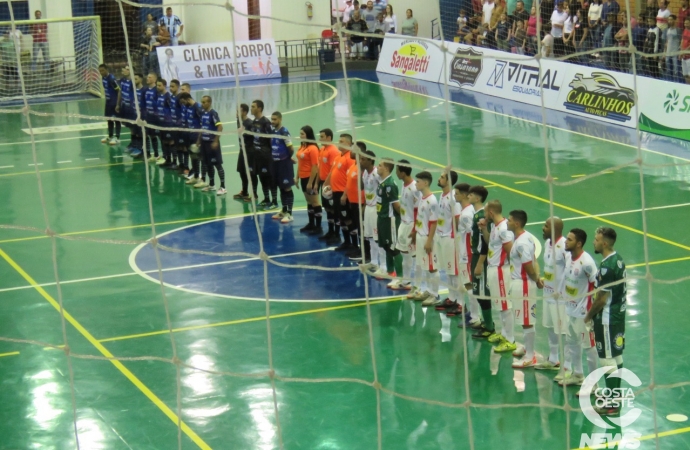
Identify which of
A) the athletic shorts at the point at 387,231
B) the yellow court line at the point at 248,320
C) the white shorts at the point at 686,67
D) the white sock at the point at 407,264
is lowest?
the yellow court line at the point at 248,320

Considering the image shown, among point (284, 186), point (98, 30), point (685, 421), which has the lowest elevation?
point (685, 421)

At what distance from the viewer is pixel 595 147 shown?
1900cm

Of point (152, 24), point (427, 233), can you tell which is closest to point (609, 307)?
point (427, 233)

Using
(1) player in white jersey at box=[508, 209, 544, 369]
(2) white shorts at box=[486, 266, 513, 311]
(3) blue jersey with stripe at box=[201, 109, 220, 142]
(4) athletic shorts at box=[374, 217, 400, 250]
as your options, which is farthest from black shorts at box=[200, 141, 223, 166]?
(1) player in white jersey at box=[508, 209, 544, 369]

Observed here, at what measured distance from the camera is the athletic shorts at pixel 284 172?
14625mm

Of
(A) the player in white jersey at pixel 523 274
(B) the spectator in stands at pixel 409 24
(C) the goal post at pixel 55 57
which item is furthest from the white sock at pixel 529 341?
(B) the spectator in stands at pixel 409 24

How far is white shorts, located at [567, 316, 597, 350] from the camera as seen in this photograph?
852cm

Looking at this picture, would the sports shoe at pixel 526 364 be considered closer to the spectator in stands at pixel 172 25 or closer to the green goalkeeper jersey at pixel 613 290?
the green goalkeeper jersey at pixel 613 290

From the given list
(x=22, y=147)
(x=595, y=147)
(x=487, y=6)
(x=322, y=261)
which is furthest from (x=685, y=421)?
(x=487, y=6)

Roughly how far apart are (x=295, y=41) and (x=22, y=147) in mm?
13585

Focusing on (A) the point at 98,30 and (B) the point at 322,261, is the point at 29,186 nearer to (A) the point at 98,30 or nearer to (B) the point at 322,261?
(B) the point at 322,261

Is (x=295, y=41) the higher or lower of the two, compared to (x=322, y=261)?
higher

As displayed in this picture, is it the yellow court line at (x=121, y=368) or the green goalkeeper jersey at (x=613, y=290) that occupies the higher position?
the green goalkeeper jersey at (x=613, y=290)

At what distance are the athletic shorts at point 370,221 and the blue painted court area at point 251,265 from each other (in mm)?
507
